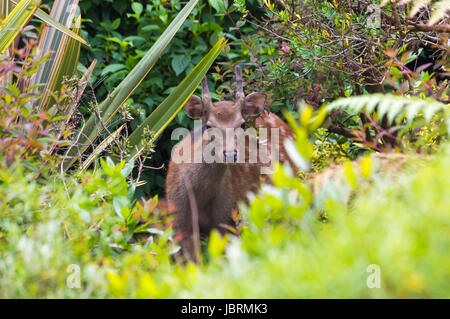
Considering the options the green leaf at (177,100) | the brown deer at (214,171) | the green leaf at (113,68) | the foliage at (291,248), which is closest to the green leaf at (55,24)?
the green leaf at (177,100)

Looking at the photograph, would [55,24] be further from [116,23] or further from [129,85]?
A: [116,23]

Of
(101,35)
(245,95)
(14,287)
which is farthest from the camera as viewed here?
(101,35)

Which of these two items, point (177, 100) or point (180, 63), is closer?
point (177, 100)

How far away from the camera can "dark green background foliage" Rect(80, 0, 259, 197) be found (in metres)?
5.81

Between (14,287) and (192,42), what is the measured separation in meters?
4.62

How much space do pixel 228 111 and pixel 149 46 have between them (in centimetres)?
218

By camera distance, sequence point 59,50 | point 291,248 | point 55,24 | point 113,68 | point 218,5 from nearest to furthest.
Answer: point 291,248 → point 55,24 → point 59,50 → point 218,5 → point 113,68

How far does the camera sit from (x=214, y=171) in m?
4.40

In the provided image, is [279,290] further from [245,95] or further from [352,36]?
[245,95]

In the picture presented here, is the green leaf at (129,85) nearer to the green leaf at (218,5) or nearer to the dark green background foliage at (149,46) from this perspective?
the green leaf at (218,5)

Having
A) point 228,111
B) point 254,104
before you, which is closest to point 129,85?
point 228,111

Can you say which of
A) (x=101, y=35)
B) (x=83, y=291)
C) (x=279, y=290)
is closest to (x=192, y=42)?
(x=101, y=35)

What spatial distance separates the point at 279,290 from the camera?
149 cm

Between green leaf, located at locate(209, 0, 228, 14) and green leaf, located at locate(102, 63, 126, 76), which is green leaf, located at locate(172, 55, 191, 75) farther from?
green leaf, located at locate(209, 0, 228, 14)
